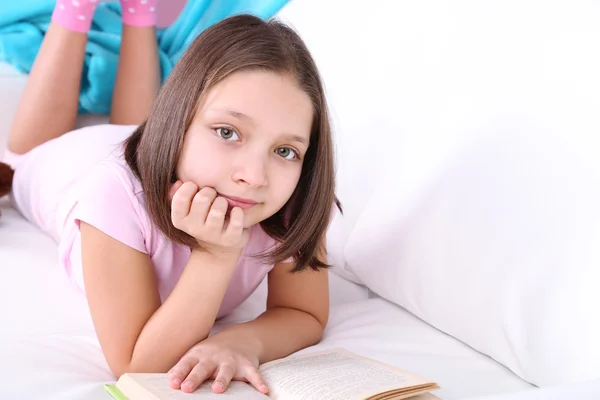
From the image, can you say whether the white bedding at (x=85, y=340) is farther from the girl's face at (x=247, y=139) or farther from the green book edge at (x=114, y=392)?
the girl's face at (x=247, y=139)

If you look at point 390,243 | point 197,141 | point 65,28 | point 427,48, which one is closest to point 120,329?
point 197,141

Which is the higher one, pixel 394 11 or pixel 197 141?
pixel 394 11

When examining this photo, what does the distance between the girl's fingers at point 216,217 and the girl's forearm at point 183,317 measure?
6cm

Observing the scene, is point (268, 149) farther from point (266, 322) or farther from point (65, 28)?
point (65, 28)

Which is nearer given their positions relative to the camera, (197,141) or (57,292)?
(197,141)

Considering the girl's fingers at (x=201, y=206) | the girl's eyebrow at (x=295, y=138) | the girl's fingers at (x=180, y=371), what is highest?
the girl's eyebrow at (x=295, y=138)

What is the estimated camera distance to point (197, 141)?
869mm

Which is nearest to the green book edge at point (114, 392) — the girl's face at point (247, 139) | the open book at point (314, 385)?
the open book at point (314, 385)

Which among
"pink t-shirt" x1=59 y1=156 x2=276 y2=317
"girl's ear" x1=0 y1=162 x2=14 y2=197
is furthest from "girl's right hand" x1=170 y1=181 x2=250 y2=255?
"girl's ear" x1=0 y1=162 x2=14 y2=197

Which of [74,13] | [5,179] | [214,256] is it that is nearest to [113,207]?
[214,256]

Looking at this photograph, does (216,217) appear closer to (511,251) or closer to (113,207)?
(113,207)

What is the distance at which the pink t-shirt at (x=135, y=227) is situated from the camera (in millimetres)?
923

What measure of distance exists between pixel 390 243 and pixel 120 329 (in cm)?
42

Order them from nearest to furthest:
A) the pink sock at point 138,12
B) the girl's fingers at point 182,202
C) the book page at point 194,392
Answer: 1. the book page at point 194,392
2. the girl's fingers at point 182,202
3. the pink sock at point 138,12
